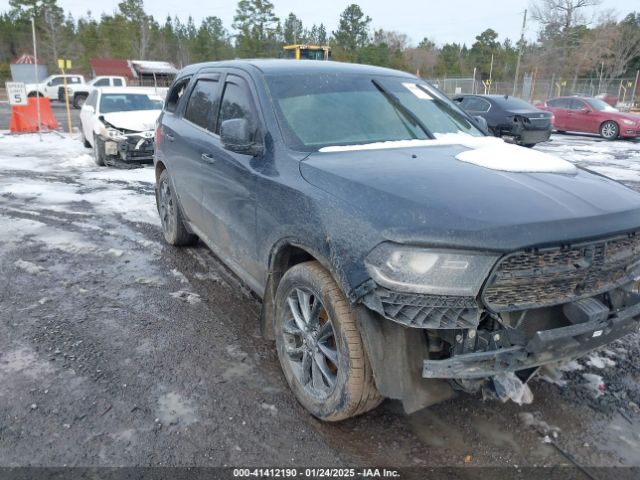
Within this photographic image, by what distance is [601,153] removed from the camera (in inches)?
567

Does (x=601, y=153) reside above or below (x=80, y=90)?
below

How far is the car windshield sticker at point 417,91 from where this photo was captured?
3973 millimetres

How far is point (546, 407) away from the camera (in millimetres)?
2996

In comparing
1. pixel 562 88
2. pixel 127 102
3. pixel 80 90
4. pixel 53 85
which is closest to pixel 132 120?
pixel 127 102

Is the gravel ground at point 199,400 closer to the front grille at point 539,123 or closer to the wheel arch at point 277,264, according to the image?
the wheel arch at point 277,264

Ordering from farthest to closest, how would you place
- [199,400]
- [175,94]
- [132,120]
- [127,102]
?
1. [127,102]
2. [132,120]
3. [175,94]
4. [199,400]

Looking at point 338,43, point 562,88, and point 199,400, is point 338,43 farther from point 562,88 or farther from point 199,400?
point 199,400

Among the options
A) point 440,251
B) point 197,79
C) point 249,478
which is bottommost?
point 249,478

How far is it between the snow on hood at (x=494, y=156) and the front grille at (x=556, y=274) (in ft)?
1.87

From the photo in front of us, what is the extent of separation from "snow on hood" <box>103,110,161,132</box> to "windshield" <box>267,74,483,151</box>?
8.11 meters

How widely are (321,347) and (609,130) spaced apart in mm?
18888

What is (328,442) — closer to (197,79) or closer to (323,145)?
(323,145)

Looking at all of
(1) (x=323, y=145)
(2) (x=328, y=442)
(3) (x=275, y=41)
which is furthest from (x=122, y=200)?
(3) (x=275, y=41)

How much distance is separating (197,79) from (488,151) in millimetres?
2865
